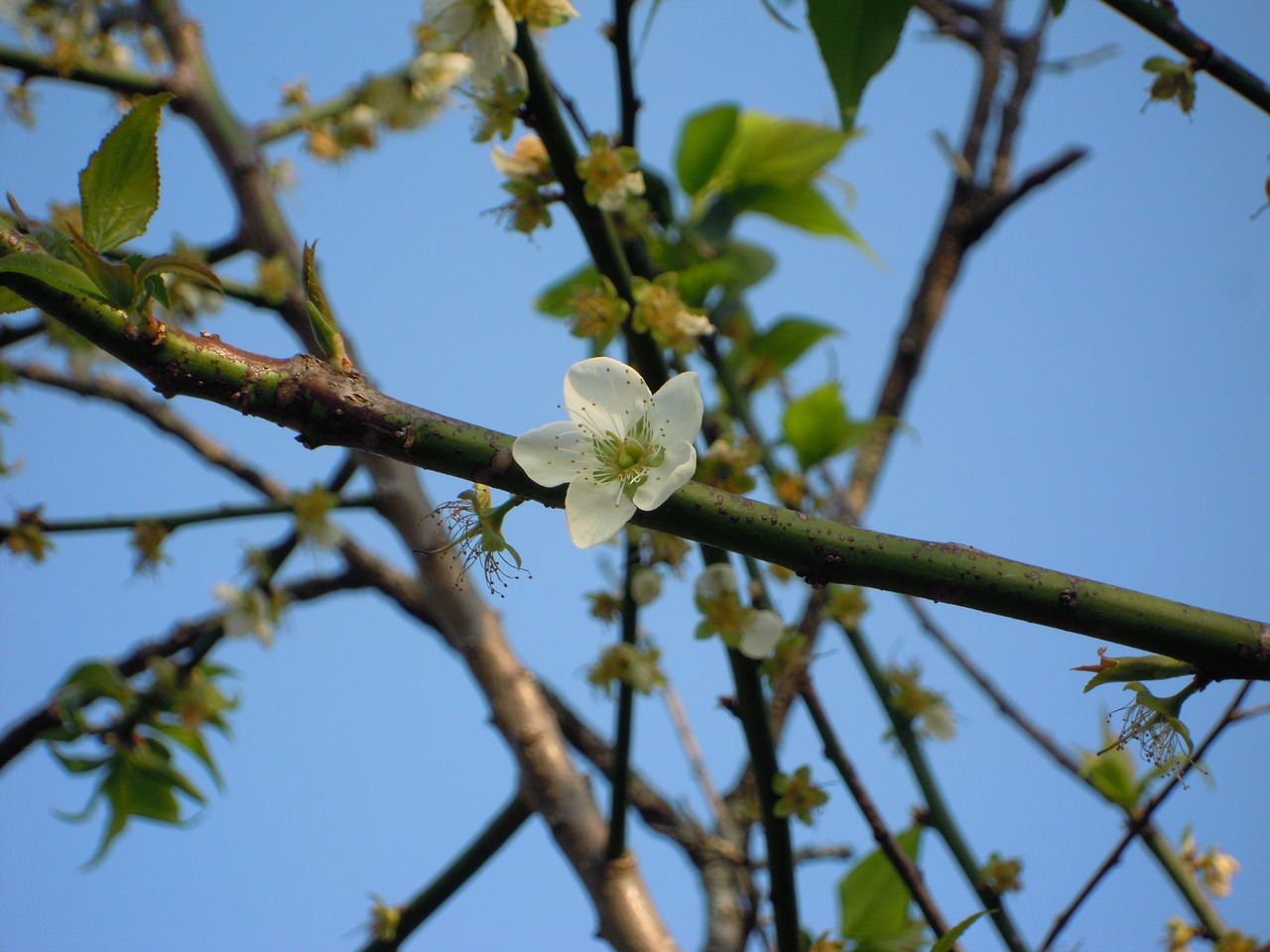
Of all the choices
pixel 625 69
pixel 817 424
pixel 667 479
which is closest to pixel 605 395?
pixel 667 479

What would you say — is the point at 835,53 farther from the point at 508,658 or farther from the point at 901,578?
the point at 508,658

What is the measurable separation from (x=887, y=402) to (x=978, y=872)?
2.34ft

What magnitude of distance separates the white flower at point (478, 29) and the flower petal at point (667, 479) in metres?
0.40

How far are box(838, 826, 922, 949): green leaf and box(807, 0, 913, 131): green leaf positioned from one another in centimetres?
75

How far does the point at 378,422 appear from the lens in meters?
0.41

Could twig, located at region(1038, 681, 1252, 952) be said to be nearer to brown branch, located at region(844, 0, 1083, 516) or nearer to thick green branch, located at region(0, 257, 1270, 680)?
thick green branch, located at region(0, 257, 1270, 680)

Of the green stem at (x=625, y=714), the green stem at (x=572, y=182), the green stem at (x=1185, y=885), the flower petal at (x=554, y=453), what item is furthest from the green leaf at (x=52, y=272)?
the green stem at (x=1185, y=885)

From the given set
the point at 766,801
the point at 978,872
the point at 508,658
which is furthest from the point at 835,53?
the point at 508,658

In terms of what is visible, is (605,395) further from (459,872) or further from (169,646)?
(169,646)

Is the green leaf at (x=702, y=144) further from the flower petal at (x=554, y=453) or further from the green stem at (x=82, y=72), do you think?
the flower petal at (x=554, y=453)

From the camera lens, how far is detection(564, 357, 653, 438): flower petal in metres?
0.56

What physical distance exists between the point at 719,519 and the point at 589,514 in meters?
0.09

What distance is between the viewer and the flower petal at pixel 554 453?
0.45 meters

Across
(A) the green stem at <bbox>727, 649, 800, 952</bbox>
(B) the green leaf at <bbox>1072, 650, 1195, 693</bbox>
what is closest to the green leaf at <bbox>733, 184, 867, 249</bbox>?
(A) the green stem at <bbox>727, 649, 800, 952</bbox>
